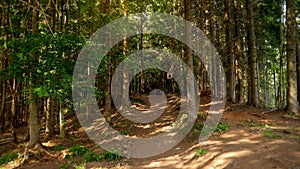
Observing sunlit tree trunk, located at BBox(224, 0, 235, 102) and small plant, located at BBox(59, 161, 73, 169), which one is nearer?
small plant, located at BBox(59, 161, 73, 169)

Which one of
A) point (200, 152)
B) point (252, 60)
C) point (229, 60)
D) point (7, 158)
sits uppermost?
point (229, 60)

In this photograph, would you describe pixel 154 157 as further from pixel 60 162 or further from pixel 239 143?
pixel 60 162

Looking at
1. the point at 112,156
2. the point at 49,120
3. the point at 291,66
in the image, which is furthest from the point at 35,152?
the point at 291,66

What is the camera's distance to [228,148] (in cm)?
782

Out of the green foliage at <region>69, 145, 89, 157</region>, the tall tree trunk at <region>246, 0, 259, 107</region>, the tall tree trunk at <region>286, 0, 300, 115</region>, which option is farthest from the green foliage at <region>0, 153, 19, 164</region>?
the tall tree trunk at <region>286, 0, 300, 115</region>

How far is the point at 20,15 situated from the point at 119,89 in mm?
11354

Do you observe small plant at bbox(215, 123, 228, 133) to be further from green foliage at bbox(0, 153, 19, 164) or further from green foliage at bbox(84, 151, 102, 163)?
green foliage at bbox(0, 153, 19, 164)

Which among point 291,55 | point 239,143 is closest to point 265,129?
point 239,143

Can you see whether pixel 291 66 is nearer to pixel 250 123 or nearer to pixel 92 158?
pixel 250 123

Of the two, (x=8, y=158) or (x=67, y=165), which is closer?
(x=67, y=165)

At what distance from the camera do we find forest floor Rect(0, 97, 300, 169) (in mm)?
6609

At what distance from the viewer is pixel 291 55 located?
12227mm

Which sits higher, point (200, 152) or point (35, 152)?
point (200, 152)

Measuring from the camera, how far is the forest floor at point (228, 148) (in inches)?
260
